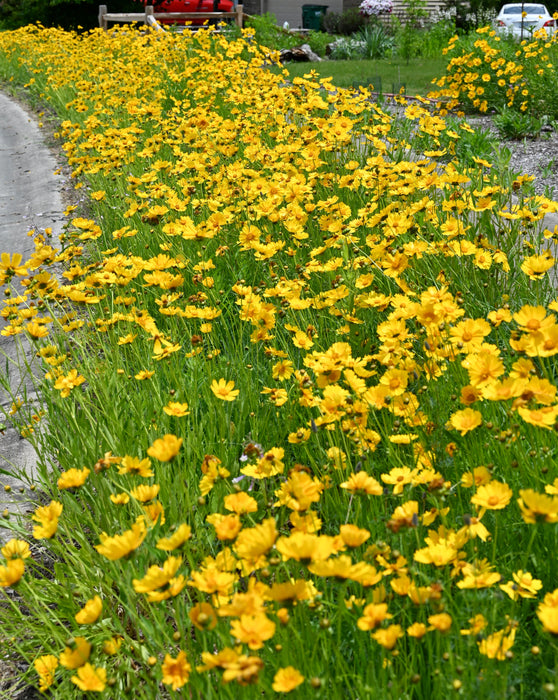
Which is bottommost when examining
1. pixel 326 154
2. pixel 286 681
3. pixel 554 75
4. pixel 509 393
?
pixel 286 681

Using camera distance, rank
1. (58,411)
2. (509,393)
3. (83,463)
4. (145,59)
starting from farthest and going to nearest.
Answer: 1. (145,59)
2. (58,411)
3. (83,463)
4. (509,393)

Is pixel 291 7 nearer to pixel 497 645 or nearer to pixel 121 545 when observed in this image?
pixel 121 545

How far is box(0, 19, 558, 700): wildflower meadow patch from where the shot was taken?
3.82ft

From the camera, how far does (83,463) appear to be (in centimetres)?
207

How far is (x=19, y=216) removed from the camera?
Answer: 5461 millimetres

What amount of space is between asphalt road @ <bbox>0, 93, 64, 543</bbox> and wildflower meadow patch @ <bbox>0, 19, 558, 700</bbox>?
0.55 ft

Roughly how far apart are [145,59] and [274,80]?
2.51 metres

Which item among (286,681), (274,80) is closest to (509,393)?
(286,681)

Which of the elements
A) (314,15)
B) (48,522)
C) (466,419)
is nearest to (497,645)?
(466,419)

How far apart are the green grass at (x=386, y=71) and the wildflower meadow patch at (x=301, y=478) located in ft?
23.7

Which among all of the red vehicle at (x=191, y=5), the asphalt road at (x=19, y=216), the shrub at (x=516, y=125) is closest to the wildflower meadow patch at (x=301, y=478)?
the asphalt road at (x=19, y=216)

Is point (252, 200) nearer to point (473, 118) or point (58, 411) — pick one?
point (58, 411)

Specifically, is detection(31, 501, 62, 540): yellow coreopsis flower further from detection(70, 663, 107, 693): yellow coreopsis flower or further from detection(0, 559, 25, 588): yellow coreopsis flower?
detection(70, 663, 107, 693): yellow coreopsis flower

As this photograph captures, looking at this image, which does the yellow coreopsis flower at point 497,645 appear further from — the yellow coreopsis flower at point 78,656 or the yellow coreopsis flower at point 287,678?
the yellow coreopsis flower at point 78,656
